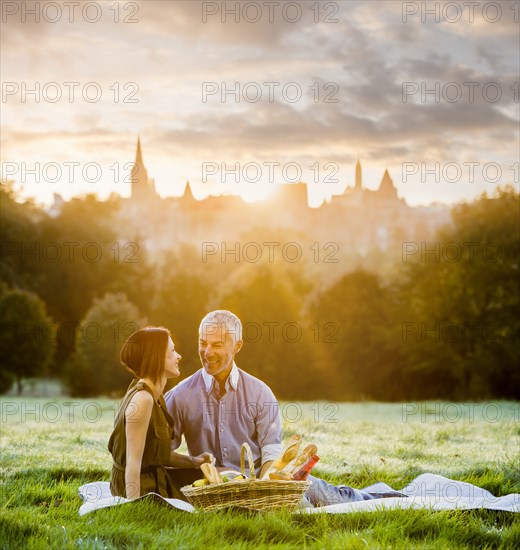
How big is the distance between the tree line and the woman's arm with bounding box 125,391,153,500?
31080 mm

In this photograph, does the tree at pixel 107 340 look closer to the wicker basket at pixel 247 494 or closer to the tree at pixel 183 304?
the tree at pixel 183 304

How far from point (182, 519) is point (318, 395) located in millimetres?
32953

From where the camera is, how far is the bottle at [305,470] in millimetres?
6766

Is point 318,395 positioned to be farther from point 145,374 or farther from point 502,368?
point 145,374

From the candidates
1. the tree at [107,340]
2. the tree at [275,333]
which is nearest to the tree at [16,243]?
the tree at [107,340]

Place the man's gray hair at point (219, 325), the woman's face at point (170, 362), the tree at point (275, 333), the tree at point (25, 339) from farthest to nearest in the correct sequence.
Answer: the tree at point (25, 339)
the tree at point (275, 333)
the man's gray hair at point (219, 325)
the woman's face at point (170, 362)

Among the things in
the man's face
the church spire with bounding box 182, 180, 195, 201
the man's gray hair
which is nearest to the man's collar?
the man's face

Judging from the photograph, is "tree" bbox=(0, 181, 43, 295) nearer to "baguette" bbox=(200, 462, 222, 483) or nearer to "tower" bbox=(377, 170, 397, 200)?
"baguette" bbox=(200, 462, 222, 483)

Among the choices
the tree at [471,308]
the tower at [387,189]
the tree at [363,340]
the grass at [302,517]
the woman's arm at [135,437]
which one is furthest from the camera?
the tower at [387,189]

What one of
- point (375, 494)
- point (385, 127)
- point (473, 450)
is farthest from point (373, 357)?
point (375, 494)

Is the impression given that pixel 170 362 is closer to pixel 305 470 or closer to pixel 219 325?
pixel 219 325

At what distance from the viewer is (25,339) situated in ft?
139

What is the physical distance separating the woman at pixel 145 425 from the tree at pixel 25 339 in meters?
35.9

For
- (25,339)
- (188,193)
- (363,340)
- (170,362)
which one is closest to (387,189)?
(188,193)
